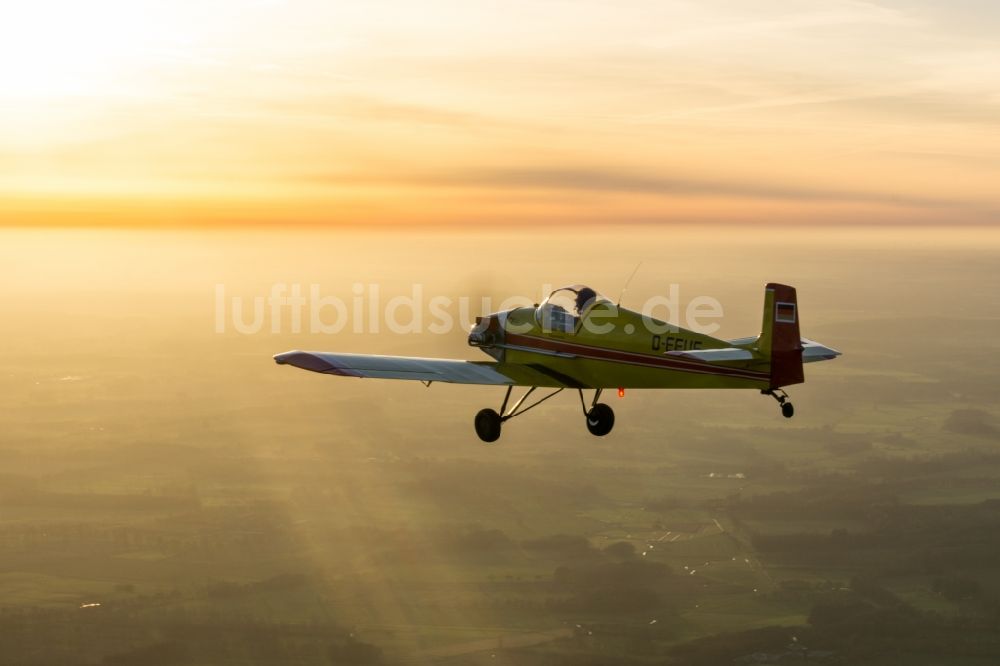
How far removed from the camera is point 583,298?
79.8 feet

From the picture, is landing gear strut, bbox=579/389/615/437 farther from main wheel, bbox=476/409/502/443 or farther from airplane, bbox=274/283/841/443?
main wheel, bbox=476/409/502/443

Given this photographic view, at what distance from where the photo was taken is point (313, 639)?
174375 millimetres

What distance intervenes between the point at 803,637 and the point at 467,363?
162457 millimetres

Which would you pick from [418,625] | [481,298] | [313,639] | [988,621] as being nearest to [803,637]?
[988,621]

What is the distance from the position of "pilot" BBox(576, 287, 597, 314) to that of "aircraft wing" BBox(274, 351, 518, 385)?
8.34 feet

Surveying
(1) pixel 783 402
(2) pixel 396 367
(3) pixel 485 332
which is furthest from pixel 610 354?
(2) pixel 396 367

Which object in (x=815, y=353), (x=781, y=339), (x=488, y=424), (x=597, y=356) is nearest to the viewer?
(x=781, y=339)

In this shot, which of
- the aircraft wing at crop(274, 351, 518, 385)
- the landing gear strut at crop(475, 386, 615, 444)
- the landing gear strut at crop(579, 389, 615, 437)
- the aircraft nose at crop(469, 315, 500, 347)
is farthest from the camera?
the aircraft nose at crop(469, 315, 500, 347)

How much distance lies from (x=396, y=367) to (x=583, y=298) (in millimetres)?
4983

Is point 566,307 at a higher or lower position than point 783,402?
higher

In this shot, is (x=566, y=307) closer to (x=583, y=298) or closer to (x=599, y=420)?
(x=583, y=298)

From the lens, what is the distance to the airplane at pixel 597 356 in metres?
20.9

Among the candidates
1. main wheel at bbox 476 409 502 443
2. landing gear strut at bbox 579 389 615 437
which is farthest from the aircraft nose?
landing gear strut at bbox 579 389 615 437

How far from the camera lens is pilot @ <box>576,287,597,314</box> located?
2423 centimetres
